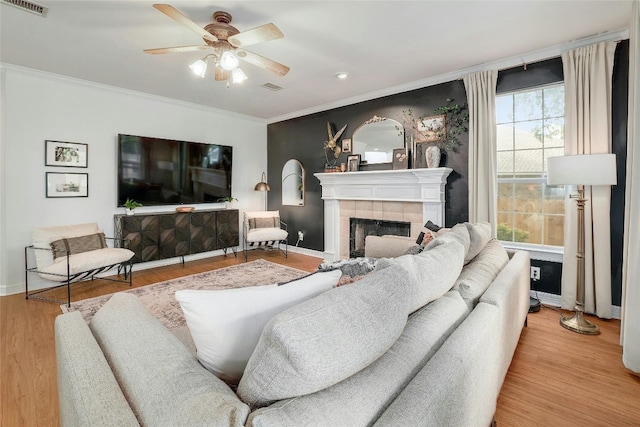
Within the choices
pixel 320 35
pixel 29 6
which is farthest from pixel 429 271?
pixel 29 6

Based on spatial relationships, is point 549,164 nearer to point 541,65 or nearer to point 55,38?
point 541,65

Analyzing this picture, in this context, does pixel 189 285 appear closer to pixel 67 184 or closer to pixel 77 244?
pixel 77 244

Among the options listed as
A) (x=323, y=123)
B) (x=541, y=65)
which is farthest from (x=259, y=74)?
(x=541, y=65)

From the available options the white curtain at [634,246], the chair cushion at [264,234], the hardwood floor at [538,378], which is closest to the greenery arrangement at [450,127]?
the white curtain at [634,246]

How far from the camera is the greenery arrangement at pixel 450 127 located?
378 cm

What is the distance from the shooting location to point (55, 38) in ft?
9.55

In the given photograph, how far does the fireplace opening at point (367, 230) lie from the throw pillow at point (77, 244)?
11.2 ft

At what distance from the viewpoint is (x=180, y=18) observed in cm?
213

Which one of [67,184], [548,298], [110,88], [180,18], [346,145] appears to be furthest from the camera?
[346,145]

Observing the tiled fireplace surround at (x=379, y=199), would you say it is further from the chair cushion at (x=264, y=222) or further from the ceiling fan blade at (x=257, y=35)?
the ceiling fan blade at (x=257, y=35)

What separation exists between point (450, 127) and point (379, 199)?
1337 millimetres

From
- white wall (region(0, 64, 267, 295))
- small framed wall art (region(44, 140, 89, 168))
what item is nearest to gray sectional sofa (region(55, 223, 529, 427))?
white wall (region(0, 64, 267, 295))

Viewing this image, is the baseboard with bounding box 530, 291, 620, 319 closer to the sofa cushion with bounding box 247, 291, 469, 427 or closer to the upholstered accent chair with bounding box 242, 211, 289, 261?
the sofa cushion with bounding box 247, 291, 469, 427

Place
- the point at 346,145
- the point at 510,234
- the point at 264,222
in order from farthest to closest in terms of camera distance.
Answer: the point at 264,222 < the point at 346,145 < the point at 510,234
